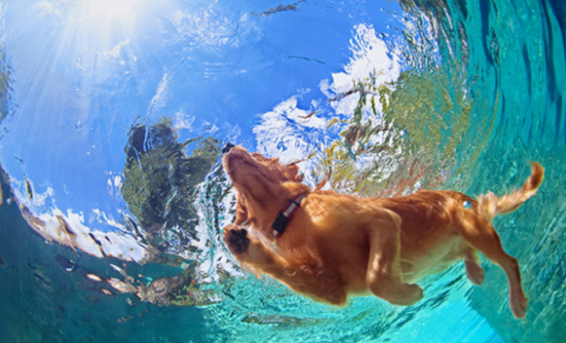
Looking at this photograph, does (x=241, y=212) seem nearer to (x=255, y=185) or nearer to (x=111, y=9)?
(x=255, y=185)

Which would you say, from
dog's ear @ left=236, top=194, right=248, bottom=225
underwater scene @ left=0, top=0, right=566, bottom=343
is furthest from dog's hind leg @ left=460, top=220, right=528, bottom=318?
dog's ear @ left=236, top=194, right=248, bottom=225

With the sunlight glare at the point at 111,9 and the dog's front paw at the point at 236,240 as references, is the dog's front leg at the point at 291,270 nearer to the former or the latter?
the dog's front paw at the point at 236,240

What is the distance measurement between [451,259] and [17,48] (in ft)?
19.5

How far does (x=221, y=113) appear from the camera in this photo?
3.82m

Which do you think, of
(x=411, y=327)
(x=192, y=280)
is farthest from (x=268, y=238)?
(x=411, y=327)

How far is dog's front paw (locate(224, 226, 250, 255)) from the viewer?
2.26 m

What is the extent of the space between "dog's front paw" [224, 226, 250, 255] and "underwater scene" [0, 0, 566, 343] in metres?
0.94

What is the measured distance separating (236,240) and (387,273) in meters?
1.16

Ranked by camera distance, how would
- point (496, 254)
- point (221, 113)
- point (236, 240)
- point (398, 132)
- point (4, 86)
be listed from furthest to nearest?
point (398, 132) < point (221, 113) < point (4, 86) < point (496, 254) < point (236, 240)

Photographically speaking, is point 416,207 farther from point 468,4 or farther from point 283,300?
point 283,300

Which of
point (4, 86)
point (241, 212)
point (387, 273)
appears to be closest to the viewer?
point (387, 273)

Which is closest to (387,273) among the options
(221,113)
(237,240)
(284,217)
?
(284,217)

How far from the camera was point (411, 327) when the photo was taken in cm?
1306

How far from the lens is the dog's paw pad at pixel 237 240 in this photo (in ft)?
7.41
